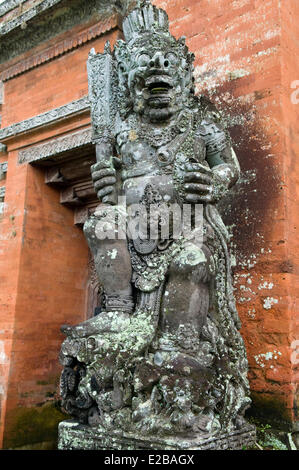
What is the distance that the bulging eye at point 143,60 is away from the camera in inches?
124

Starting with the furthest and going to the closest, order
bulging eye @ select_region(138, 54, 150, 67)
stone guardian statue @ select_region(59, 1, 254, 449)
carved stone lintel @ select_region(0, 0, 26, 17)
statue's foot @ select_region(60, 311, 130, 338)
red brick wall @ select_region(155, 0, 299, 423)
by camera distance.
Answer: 1. carved stone lintel @ select_region(0, 0, 26, 17)
2. red brick wall @ select_region(155, 0, 299, 423)
3. bulging eye @ select_region(138, 54, 150, 67)
4. statue's foot @ select_region(60, 311, 130, 338)
5. stone guardian statue @ select_region(59, 1, 254, 449)

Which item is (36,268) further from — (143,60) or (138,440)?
(138,440)

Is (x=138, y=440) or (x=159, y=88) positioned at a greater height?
(x=159, y=88)

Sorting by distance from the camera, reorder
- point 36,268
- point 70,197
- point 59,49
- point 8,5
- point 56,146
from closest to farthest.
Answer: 1. point 56,146
2. point 36,268
3. point 59,49
4. point 70,197
5. point 8,5

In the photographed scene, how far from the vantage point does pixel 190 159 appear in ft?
9.57

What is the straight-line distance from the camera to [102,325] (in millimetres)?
2848

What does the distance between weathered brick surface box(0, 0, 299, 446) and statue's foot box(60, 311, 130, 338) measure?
1.34 metres

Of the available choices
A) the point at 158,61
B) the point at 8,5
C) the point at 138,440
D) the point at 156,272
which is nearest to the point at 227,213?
the point at 156,272

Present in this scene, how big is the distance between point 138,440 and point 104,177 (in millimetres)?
1732

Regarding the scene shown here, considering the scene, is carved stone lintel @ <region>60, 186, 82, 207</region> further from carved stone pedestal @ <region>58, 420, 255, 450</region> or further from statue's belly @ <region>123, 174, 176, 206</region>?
carved stone pedestal @ <region>58, 420, 255, 450</region>

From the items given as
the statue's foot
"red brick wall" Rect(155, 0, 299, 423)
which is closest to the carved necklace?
"red brick wall" Rect(155, 0, 299, 423)

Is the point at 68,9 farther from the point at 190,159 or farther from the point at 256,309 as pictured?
the point at 256,309

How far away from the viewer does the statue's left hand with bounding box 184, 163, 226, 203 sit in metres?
2.84

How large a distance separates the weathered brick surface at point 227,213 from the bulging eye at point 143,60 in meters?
1.34
